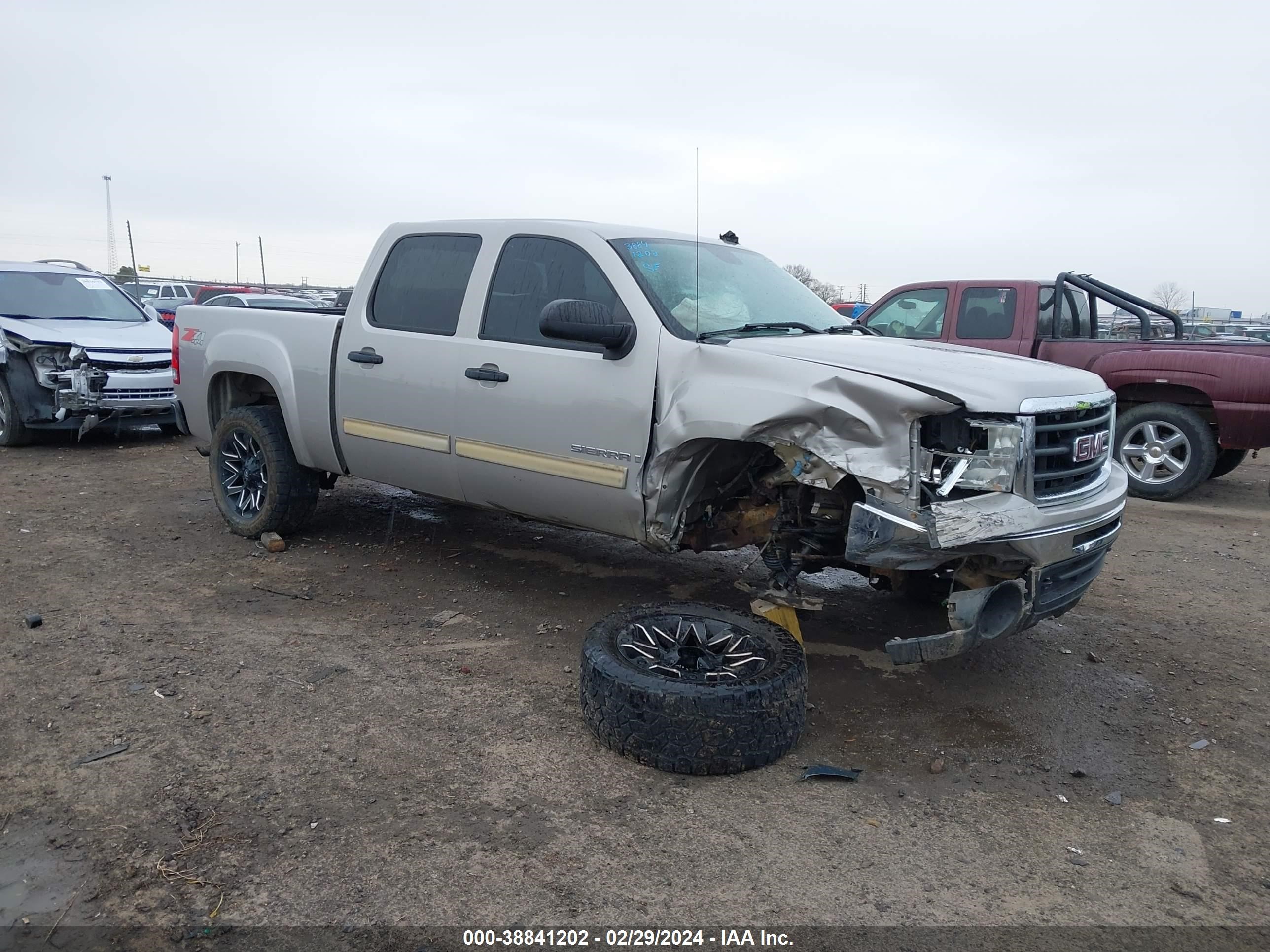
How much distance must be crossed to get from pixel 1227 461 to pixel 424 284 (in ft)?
25.2

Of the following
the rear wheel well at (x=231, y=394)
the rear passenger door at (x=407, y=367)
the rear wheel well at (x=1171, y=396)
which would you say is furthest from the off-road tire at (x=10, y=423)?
the rear wheel well at (x=1171, y=396)

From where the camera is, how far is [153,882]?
2.65 m

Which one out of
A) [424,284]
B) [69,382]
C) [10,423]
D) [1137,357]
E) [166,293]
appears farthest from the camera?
[166,293]

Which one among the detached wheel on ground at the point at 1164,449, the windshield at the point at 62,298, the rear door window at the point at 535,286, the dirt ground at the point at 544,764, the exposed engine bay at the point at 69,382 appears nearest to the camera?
the dirt ground at the point at 544,764

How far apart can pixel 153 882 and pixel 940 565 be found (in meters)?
2.78

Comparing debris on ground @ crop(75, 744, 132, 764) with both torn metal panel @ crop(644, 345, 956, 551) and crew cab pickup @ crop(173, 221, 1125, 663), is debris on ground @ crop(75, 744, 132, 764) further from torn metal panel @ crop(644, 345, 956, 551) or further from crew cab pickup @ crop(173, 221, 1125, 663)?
torn metal panel @ crop(644, 345, 956, 551)

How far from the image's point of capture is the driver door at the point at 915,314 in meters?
9.15

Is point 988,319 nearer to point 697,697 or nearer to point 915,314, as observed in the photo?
point 915,314

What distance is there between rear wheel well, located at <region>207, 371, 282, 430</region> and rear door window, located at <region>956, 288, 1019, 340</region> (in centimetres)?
608

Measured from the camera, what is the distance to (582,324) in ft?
13.3

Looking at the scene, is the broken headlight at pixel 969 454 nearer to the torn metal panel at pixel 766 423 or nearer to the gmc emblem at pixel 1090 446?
the torn metal panel at pixel 766 423

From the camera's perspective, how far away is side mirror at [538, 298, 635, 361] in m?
4.05

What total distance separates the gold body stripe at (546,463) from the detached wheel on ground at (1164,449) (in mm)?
6041

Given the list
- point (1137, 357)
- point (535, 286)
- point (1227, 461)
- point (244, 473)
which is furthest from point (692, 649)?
point (1227, 461)
